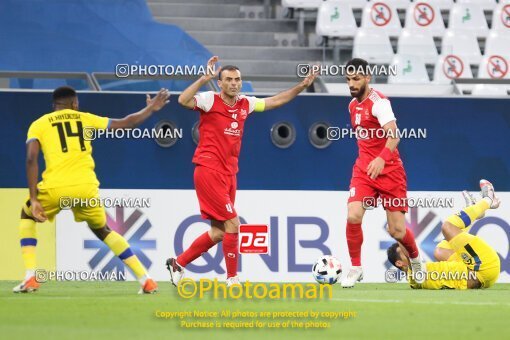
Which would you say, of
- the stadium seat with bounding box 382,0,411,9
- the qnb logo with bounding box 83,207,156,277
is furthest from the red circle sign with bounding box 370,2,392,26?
the qnb logo with bounding box 83,207,156,277

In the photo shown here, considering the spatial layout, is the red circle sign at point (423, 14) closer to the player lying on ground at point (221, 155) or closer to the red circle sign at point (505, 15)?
the red circle sign at point (505, 15)

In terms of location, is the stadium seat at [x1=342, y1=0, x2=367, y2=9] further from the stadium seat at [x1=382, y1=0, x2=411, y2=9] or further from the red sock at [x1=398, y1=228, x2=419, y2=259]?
the red sock at [x1=398, y1=228, x2=419, y2=259]

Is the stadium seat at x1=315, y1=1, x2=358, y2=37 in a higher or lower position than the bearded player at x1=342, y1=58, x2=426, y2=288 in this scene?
higher

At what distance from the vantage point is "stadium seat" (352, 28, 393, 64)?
16.8 m

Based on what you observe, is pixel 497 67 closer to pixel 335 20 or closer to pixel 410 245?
pixel 335 20

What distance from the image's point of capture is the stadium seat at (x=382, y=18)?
59.1 ft

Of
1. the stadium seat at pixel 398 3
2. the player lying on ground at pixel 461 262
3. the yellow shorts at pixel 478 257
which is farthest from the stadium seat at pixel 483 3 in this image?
the yellow shorts at pixel 478 257

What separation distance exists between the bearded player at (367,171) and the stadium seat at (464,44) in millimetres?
6341

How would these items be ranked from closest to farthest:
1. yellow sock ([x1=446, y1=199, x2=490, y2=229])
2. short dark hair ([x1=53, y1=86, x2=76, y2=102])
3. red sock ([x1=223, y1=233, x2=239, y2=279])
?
1. short dark hair ([x1=53, y1=86, x2=76, y2=102])
2. red sock ([x1=223, y1=233, x2=239, y2=279])
3. yellow sock ([x1=446, y1=199, x2=490, y2=229])

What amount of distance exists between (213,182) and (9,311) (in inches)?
114

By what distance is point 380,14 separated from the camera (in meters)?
18.2

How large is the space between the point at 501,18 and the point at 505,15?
0.13 metres

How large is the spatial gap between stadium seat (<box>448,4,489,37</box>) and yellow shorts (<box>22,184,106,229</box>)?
29.9 ft

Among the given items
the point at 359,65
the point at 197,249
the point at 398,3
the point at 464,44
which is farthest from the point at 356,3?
the point at 197,249
